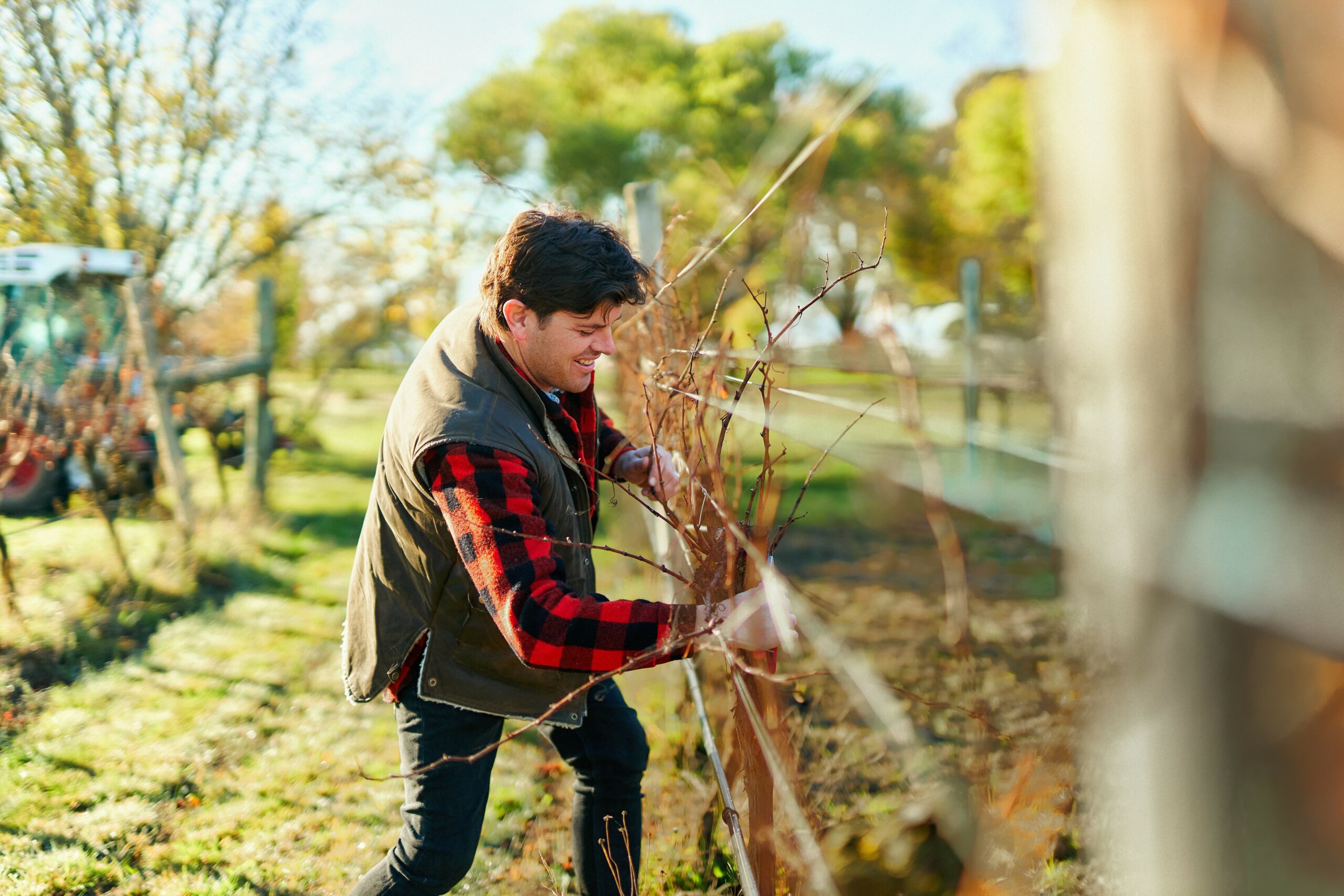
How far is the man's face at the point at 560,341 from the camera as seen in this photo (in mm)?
1951

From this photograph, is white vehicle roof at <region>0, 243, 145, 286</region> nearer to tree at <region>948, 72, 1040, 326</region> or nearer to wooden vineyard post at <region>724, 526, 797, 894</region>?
wooden vineyard post at <region>724, 526, 797, 894</region>

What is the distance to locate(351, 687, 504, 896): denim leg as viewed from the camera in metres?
1.95

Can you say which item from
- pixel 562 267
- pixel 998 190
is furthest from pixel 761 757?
pixel 998 190

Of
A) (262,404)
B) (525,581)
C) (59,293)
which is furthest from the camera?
(262,404)

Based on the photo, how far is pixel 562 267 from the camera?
189 cm

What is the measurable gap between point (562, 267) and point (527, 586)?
651 millimetres

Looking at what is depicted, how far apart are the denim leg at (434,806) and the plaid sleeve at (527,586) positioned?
50cm

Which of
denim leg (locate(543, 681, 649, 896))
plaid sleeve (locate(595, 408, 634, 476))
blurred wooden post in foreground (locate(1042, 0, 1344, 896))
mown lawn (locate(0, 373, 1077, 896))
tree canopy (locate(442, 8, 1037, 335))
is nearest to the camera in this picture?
blurred wooden post in foreground (locate(1042, 0, 1344, 896))

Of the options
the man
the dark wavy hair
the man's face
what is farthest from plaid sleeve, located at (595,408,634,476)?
the dark wavy hair

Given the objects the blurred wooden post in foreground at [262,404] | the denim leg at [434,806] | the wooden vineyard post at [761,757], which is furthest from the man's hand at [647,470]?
the blurred wooden post in foreground at [262,404]

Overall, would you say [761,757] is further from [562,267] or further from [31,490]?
[31,490]

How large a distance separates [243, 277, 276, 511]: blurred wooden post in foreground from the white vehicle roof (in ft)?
4.44

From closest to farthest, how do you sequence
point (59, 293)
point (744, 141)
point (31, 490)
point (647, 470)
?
point (647, 470) < point (31, 490) < point (59, 293) < point (744, 141)

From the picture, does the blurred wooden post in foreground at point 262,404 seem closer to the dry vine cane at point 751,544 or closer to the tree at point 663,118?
the dry vine cane at point 751,544
